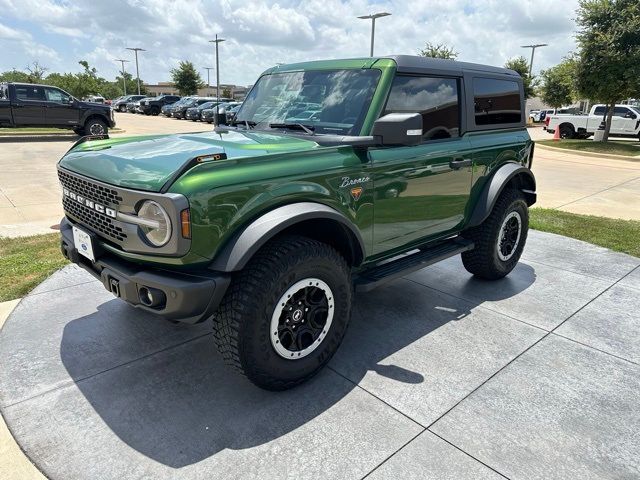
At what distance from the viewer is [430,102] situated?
3611mm

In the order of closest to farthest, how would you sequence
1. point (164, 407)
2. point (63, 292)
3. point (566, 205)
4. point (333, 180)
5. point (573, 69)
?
point (164, 407) → point (333, 180) → point (63, 292) → point (566, 205) → point (573, 69)

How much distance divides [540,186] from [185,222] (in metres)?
10.3

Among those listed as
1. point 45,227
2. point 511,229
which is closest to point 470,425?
point 511,229

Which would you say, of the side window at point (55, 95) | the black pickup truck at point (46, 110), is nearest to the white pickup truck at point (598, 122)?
the black pickup truck at point (46, 110)

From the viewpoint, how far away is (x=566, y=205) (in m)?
8.79

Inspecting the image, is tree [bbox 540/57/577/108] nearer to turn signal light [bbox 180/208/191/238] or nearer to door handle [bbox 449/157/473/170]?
door handle [bbox 449/157/473/170]

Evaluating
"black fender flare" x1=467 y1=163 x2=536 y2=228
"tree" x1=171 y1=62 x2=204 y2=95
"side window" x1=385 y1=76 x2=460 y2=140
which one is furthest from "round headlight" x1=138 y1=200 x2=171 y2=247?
"tree" x1=171 y1=62 x2=204 y2=95

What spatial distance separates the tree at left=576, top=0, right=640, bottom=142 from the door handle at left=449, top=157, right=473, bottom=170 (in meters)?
16.6

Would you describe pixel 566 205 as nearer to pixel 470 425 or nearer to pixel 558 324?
pixel 558 324

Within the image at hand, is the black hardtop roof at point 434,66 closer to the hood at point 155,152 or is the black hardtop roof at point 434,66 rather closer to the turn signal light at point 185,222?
the hood at point 155,152

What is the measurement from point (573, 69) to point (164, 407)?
66.5 ft

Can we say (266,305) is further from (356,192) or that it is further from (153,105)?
(153,105)

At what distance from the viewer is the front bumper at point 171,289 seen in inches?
91.7

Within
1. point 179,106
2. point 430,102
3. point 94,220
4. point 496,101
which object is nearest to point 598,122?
point 496,101
